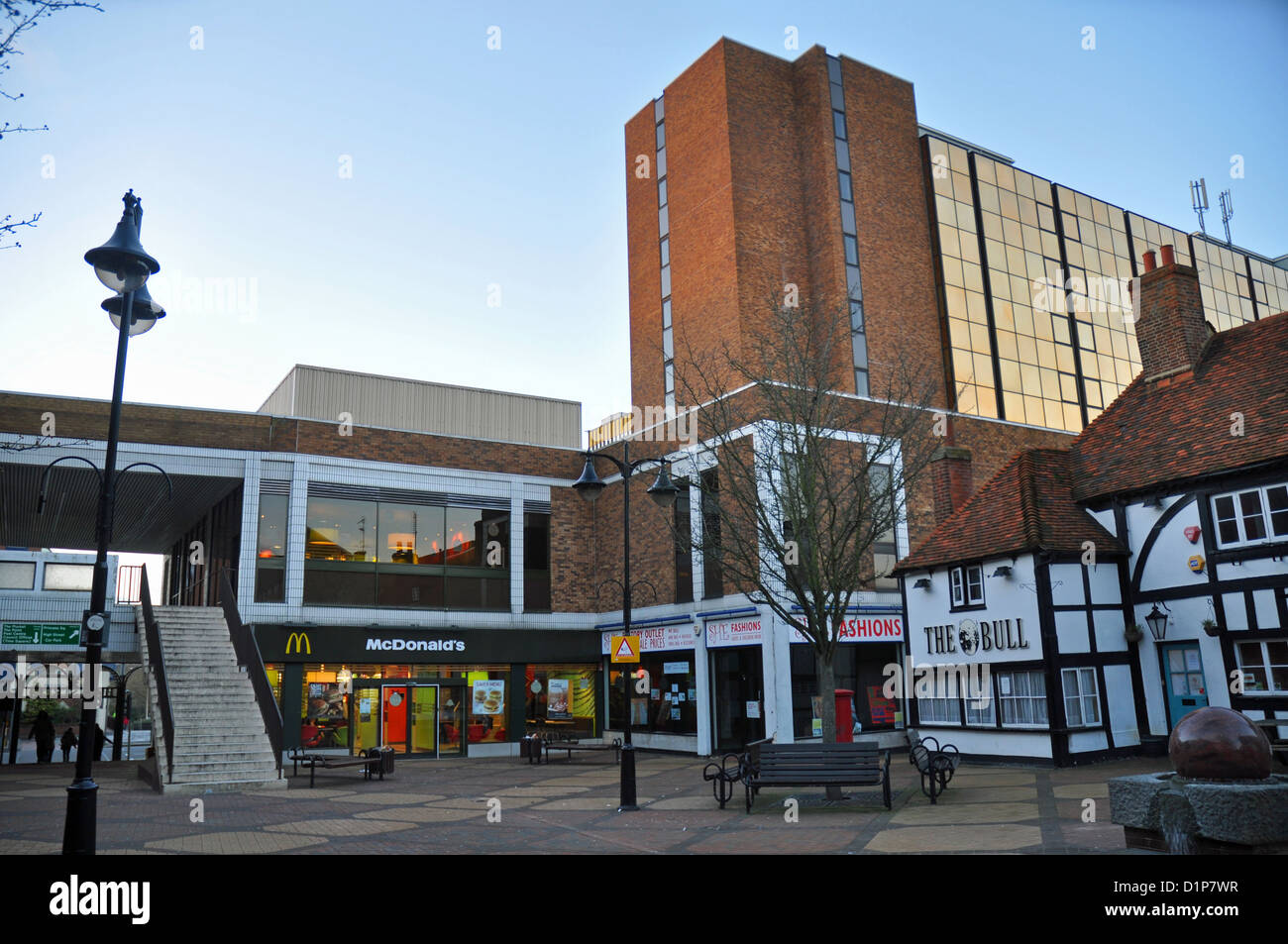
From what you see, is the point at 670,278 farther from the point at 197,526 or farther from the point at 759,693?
the point at 197,526

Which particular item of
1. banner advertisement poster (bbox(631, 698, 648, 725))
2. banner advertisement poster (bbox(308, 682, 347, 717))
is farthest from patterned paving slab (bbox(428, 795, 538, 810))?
banner advertisement poster (bbox(631, 698, 648, 725))

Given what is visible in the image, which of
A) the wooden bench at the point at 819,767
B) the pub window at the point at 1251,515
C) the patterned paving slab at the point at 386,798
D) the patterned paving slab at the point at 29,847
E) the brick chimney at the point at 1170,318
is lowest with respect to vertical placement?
the patterned paving slab at the point at 386,798

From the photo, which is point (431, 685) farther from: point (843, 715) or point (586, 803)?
point (843, 715)

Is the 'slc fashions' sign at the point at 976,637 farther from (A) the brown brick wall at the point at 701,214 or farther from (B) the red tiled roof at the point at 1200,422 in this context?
(A) the brown brick wall at the point at 701,214

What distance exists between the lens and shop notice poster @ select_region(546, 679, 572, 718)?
95.1ft

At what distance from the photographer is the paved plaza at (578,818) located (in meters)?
10.5

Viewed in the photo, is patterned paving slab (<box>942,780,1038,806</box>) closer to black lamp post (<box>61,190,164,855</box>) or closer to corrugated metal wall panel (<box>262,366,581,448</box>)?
black lamp post (<box>61,190,164,855</box>)

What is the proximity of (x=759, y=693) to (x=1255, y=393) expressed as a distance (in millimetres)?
12954

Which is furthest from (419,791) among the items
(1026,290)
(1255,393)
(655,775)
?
(1026,290)

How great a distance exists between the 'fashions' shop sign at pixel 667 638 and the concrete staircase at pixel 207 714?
10.2 m

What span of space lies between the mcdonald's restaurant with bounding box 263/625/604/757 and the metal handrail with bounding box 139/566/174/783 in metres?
3.02

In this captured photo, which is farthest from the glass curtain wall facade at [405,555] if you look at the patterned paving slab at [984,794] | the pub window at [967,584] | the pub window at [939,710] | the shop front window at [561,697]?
the patterned paving slab at [984,794]
